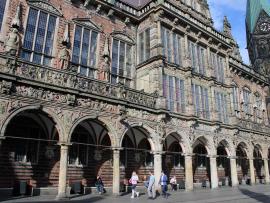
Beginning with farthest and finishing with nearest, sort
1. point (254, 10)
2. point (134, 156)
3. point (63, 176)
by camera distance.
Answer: point (254, 10)
point (134, 156)
point (63, 176)

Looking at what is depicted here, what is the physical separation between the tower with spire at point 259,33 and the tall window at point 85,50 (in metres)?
41.0

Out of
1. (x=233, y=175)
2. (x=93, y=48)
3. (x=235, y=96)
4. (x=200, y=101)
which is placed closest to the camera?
(x=93, y=48)

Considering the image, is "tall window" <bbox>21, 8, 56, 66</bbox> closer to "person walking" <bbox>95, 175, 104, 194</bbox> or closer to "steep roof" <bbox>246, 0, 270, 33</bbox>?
"person walking" <bbox>95, 175, 104, 194</bbox>

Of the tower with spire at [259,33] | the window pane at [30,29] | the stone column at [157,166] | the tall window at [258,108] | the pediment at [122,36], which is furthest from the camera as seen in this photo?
the tower with spire at [259,33]

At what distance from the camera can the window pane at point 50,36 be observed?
1772 cm

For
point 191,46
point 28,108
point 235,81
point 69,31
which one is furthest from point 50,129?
point 235,81

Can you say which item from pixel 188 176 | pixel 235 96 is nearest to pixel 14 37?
pixel 188 176

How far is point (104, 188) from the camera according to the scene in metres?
18.4

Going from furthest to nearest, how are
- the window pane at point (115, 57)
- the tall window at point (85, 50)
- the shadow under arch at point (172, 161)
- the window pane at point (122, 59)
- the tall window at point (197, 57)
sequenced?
the tall window at point (197, 57) < the shadow under arch at point (172, 161) < the window pane at point (122, 59) < the window pane at point (115, 57) < the tall window at point (85, 50)

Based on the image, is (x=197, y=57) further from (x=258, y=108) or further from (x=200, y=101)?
(x=258, y=108)

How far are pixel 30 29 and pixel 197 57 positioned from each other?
14.2 m

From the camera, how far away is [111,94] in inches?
671

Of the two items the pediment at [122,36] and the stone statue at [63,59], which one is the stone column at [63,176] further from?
the pediment at [122,36]

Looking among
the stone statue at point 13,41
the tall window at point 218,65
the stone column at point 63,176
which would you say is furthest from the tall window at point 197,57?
the stone statue at point 13,41
